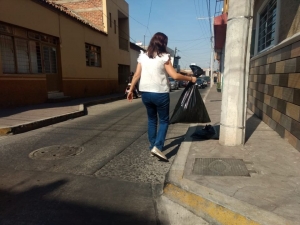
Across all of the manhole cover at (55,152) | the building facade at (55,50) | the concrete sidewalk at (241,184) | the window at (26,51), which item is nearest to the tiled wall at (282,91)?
the concrete sidewalk at (241,184)

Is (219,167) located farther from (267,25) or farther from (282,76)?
(267,25)

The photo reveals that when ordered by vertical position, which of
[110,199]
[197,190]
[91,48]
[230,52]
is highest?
[91,48]

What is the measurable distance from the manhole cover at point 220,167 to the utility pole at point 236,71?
682mm

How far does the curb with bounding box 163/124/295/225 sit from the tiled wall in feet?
6.24

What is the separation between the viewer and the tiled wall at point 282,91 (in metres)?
3.48

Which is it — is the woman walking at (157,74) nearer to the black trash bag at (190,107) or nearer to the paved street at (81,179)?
the black trash bag at (190,107)

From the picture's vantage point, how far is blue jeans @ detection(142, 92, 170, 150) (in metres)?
3.39

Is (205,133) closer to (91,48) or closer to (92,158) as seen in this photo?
(92,158)

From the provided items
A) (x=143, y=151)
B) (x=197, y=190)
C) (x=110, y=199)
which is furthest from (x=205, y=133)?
(x=110, y=199)

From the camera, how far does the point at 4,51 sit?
9.09 m

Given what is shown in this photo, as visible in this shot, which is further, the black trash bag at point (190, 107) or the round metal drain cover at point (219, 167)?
the black trash bag at point (190, 107)

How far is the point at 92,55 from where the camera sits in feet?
53.2

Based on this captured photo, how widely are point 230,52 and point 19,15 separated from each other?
30.1ft

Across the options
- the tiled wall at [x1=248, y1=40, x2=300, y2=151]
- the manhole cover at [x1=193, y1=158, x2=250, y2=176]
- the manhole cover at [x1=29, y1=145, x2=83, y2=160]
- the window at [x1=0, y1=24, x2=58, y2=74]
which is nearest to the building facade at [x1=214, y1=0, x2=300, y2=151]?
the tiled wall at [x1=248, y1=40, x2=300, y2=151]
